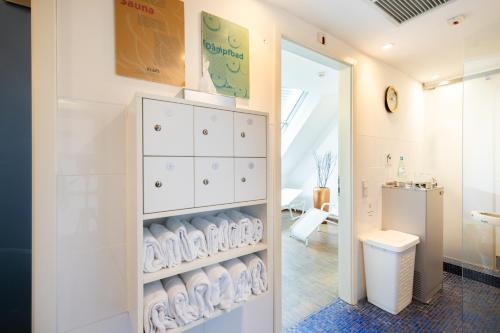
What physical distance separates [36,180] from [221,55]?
1.03 metres

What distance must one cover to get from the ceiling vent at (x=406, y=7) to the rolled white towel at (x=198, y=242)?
1753mm

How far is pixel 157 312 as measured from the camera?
89cm

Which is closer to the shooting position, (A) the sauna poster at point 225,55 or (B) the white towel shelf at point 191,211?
(B) the white towel shelf at point 191,211

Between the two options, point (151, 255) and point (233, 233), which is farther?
point (233, 233)

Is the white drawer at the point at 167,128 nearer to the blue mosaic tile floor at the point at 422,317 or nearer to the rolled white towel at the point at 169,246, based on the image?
the rolled white towel at the point at 169,246

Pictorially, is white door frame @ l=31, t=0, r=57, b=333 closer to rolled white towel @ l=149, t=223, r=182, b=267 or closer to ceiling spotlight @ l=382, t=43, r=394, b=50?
rolled white towel @ l=149, t=223, r=182, b=267

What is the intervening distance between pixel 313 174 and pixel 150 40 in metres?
4.84

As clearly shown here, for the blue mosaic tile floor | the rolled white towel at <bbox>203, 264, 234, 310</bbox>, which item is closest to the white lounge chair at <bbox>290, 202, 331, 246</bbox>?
the blue mosaic tile floor

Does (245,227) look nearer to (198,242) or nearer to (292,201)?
(198,242)

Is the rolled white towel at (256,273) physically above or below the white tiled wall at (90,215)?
below

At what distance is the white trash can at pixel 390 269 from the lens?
76.5 inches

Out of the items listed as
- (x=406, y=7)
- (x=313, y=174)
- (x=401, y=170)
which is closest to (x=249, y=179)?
(x=406, y=7)

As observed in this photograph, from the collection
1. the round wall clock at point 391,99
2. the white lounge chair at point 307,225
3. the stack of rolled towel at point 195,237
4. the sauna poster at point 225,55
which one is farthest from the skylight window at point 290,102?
the stack of rolled towel at point 195,237

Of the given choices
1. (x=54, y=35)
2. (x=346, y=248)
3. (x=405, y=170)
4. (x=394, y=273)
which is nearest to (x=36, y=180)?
(x=54, y=35)
